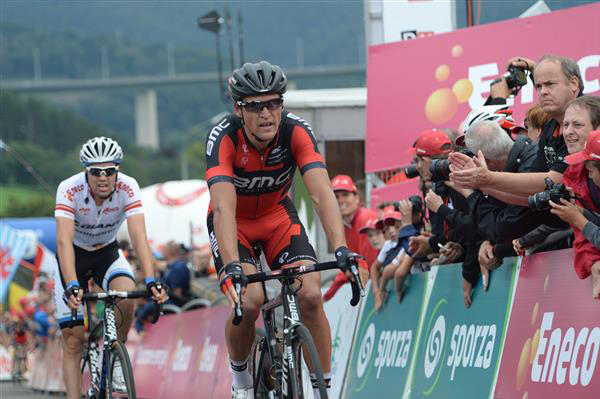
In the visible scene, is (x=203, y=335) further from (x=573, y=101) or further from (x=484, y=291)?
(x=573, y=101)

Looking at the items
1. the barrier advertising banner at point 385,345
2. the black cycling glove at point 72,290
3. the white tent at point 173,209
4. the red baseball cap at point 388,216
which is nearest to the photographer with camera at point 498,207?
the barrier advertising banner at point 385,345

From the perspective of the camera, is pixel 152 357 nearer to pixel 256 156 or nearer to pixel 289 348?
pixel 256 156

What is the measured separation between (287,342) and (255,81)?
1539mm

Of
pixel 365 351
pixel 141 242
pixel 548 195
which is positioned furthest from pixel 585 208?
pixel 365 351

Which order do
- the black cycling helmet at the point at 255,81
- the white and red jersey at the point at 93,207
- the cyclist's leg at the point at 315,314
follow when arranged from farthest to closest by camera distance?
the white and red jersey at the point at 93,207 < the cyclist's leg at the point at 315,314 < the black cycling helmet at the point at 255,81

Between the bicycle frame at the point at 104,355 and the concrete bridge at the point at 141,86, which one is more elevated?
the concrete bridge at the point at 141,86

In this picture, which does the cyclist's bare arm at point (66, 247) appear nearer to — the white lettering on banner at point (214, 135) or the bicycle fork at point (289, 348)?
the white lettering on banner at point (214, 135)

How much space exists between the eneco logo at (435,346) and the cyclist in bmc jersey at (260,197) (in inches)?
64.1

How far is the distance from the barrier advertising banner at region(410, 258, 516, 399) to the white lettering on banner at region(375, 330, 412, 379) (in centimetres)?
32

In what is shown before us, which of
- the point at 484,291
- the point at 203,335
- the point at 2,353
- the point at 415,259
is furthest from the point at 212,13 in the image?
the point at 484,291

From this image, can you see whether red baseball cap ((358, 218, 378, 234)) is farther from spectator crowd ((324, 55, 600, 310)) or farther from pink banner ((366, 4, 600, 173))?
spectator crowd ((324, 55, 600, 310))

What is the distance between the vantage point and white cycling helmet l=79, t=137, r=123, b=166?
962cm

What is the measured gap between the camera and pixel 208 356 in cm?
1441

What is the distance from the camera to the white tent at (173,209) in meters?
48.1
